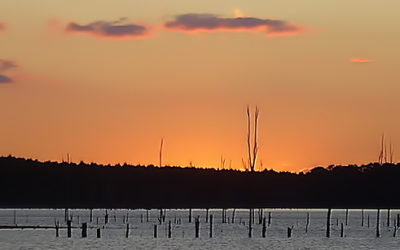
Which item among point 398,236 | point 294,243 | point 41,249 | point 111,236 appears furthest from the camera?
point 398,236

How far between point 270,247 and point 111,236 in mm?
30921

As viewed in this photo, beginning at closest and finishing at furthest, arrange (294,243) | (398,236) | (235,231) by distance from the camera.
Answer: (294,243) → (398,236) → (235,231)

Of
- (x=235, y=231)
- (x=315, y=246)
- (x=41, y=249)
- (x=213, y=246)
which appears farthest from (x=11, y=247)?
(x=235, y=231)

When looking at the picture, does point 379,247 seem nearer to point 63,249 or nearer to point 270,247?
point 270,247

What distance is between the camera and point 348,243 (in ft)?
504

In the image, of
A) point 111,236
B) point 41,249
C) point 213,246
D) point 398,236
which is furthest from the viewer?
point 398,236

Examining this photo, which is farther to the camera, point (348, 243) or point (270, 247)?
point (348, 243)

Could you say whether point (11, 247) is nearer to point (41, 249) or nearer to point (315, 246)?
point (41, 249)

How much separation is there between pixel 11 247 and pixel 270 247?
29.8 m

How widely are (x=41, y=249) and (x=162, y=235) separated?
41.0 metres

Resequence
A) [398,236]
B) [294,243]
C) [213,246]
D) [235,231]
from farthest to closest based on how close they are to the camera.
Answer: [235,231] → [398,236] → [294,243] → [213,246]

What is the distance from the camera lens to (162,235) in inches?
6757

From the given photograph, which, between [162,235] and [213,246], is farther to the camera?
[162,235]

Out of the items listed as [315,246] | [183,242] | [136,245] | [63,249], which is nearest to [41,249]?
[63,249]
